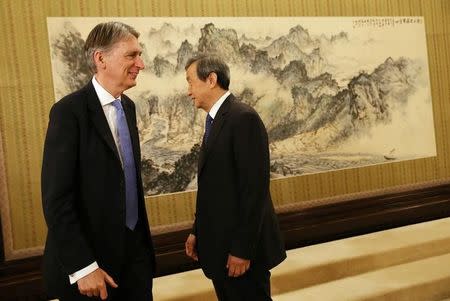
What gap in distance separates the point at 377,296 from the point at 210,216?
177cm

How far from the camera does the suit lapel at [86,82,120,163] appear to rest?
176 centimetres

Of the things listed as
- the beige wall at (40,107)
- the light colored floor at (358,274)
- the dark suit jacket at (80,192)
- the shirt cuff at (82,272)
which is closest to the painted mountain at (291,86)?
the beige wall at (40,107)

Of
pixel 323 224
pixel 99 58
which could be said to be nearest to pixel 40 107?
pixel 99 58

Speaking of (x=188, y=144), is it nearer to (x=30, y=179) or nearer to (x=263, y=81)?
(x=263, y=81)

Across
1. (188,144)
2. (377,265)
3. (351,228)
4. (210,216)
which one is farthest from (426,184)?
(210,216)

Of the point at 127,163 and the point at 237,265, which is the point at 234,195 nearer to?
the point at 237,265

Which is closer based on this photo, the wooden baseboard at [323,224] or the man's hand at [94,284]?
the man's hand at [94,284]

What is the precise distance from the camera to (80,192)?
1749 millimetres

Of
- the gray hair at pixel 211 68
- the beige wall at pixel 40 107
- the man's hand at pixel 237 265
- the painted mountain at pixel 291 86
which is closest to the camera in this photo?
the man's hand at pixel 237 265

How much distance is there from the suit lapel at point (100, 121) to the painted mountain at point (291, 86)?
1.95 metres

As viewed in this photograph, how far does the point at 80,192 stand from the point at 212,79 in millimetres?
895

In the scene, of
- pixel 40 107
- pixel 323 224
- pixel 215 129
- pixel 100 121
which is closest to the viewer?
pixel 100 121

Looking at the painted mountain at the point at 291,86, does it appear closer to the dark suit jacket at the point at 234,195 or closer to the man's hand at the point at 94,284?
the dark suit jacket at the point at 234,195

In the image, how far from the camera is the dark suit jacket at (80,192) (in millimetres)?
1662
